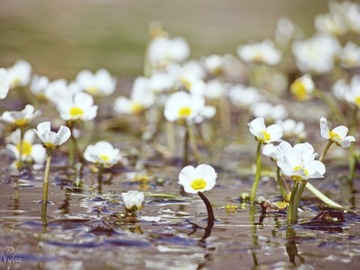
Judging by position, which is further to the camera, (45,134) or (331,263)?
(45,134)

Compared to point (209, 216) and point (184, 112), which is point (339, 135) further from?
point (184, 112)

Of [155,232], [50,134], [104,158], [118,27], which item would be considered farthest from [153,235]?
[118,27]

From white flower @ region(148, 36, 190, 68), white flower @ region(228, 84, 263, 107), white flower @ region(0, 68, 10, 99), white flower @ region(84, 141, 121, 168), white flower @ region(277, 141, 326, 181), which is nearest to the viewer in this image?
white flower @ region(277, 141, 326, 181)

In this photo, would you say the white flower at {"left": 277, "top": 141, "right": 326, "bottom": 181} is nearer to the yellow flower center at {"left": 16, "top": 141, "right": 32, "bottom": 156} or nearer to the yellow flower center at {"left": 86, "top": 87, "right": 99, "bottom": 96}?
the yellow flower center at {"left": 16, "top": 141, "right": 32, "bottom": 156}

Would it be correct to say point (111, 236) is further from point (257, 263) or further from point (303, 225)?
point (303, 225)

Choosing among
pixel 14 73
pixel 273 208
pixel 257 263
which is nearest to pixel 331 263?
pixel 257 263

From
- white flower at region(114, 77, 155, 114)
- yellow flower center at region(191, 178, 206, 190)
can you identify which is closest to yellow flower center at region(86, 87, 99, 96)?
white flower at region(114, 77, 155, 114)
